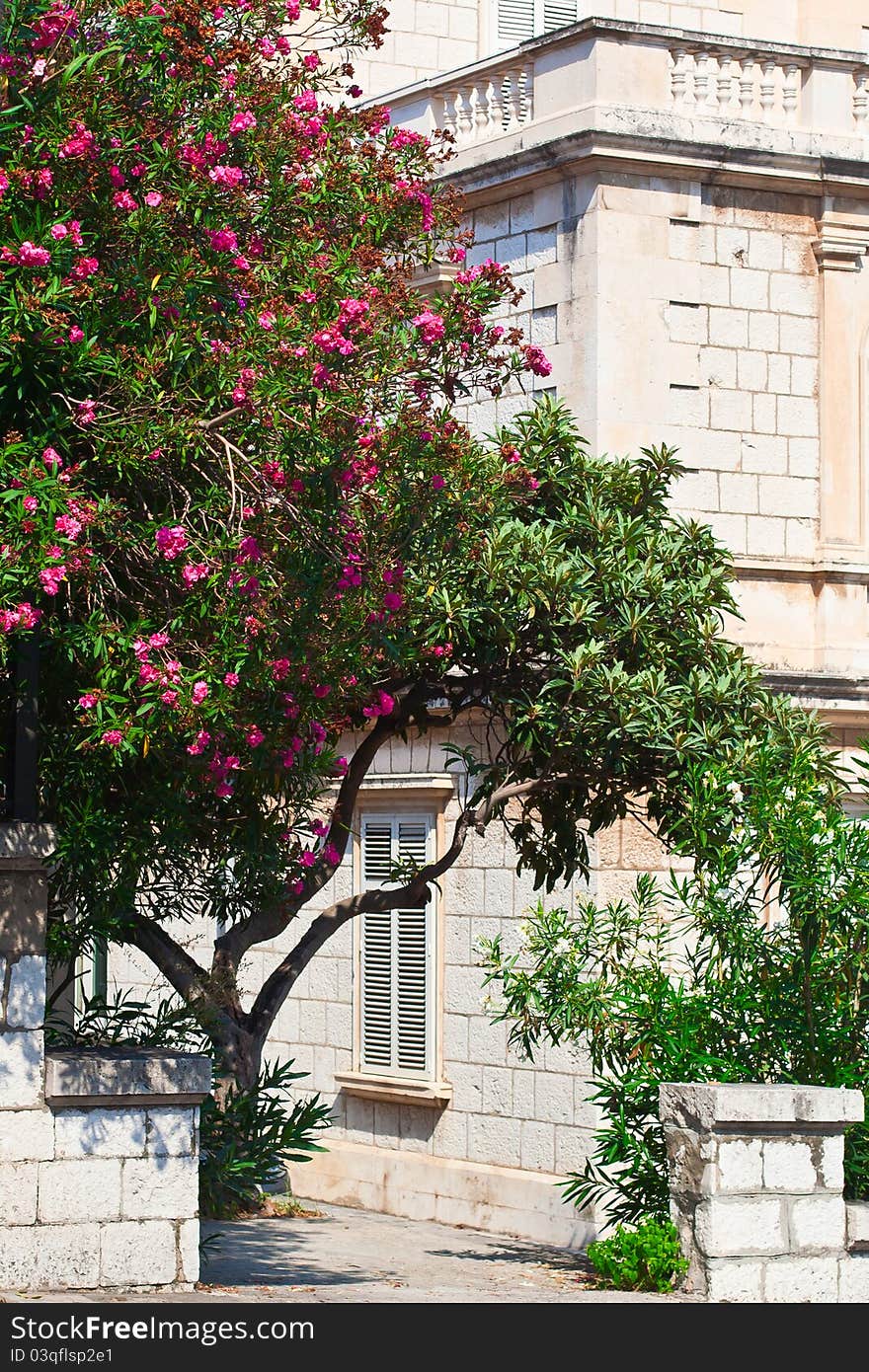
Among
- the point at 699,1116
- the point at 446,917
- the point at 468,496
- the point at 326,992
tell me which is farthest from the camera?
the point at 326,992

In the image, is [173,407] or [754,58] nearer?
[173,407]

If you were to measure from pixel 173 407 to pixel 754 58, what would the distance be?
29.2ft

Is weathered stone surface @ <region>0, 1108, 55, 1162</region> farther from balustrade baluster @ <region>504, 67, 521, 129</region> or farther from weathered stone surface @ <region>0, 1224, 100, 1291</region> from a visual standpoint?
balustrade baluster @ <region>504, 67, 521, 129</region>

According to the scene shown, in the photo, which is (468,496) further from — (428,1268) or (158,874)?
(428,1268)

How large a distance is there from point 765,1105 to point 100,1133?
3050 millimetres

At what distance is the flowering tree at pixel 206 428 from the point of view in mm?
9180

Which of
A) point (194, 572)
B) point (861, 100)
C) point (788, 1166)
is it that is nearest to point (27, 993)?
point (194, 572)

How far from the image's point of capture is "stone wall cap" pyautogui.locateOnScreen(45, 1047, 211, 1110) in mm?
9602

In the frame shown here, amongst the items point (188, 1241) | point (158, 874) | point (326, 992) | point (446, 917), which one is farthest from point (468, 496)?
point (326, 992)

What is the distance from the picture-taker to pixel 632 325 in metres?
16.0

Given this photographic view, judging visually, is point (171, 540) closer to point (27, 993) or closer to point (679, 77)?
point (27, 993)

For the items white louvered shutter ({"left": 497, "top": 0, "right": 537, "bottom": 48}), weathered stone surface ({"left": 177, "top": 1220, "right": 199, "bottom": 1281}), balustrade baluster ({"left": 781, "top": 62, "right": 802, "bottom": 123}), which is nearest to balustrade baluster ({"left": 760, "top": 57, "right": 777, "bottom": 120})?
balustrade baluster ({"left": 781, "top": 62, "right": 802, "bottom": 123})

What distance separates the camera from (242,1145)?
428 inches

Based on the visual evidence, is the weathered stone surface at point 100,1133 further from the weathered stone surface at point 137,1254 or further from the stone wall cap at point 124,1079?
the weathered stone surface at point 137,1254
